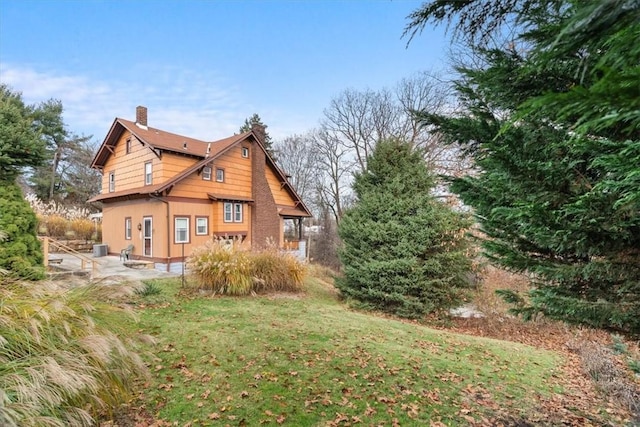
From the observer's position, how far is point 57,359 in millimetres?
2707

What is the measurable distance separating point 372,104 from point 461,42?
2127 centimetres

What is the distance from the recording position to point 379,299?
9977 millimetres

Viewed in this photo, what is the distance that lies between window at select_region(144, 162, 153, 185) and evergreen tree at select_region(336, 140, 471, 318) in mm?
10110

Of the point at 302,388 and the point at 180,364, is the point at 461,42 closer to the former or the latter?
the point at 302,388

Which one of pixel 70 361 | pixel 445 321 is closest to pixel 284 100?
pixel 445 321

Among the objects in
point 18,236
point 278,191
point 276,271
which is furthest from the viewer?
point 278,191

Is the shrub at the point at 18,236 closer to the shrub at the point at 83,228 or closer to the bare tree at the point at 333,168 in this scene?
the shrub at the point at 83,228

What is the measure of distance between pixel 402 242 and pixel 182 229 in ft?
33.9

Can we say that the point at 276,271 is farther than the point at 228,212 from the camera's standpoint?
No

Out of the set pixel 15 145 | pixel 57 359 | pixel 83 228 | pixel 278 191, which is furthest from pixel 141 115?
pixel 57 359

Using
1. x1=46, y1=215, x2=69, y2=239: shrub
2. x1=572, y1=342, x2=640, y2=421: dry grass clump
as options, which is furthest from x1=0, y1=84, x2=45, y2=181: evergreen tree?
x1=46, y1=215, x2=69, y2=239: shrub

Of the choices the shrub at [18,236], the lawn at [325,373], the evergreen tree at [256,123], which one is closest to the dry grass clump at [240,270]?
the lawn at [325,373]

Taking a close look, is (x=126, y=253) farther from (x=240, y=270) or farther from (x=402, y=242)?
(x=402, y=242)

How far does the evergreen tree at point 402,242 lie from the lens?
948 centimetres
